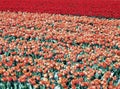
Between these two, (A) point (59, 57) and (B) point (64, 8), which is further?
(B) point (64, 8)

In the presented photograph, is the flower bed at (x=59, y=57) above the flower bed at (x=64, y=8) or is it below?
above

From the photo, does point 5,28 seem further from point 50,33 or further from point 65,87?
point 65,87

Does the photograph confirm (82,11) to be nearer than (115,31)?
No

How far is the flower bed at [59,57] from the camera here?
9.56 meters

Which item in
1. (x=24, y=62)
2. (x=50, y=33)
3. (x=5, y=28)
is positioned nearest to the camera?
(x=24, y=62)

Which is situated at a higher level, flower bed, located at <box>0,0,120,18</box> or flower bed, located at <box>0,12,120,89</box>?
flower bed, located at <box>0,12,120,89</box>

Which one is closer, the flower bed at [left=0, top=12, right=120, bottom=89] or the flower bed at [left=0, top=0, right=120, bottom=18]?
the flower bed at [left=0, top=12, right=120, bottom=89]

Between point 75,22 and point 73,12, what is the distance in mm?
6543

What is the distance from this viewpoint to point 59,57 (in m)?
12.2

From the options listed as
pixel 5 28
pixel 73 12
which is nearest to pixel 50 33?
pixel 5 28

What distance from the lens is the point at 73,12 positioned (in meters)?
27.9

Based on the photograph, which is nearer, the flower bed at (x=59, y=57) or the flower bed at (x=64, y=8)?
the flower bed at (x=59, y=57)

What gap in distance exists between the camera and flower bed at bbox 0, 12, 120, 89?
31.4 feet

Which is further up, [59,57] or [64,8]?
[59,57]
